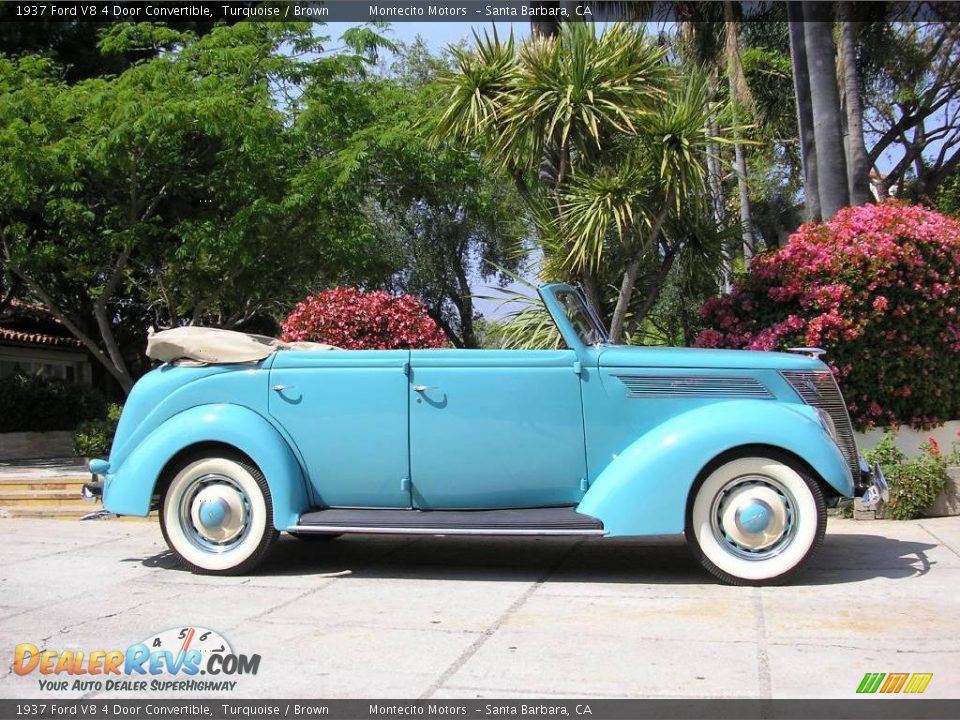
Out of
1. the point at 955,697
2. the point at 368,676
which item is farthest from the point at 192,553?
the point at 955,697

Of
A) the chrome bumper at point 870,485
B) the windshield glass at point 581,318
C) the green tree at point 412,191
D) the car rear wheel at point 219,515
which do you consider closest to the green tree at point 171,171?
the green tree at point 412,191

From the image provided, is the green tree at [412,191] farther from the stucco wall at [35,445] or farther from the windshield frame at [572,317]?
the stucco wall at [35,445]

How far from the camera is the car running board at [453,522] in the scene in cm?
548

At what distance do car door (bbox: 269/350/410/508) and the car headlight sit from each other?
256 cm

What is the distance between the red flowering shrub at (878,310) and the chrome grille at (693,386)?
3061 mm

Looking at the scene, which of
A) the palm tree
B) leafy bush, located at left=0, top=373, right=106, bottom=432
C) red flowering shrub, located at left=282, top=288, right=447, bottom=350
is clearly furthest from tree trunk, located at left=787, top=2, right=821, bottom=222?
leafy bush, located at left=0, top=373, right=106, bottom=432

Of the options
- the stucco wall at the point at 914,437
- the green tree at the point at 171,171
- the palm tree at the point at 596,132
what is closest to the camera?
the stucco wall at the point at 914,437

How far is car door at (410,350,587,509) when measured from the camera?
227 inches

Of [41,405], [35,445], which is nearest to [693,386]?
[35,445]

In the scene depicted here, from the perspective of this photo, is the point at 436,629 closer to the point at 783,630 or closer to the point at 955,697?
the point at 783,630

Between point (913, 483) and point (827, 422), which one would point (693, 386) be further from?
point (913, 483)

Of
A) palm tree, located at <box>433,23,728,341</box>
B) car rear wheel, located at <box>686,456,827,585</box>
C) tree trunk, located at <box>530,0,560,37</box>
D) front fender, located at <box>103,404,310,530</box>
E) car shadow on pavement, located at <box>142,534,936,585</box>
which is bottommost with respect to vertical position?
car shadow on pavement, located at <box>142,534,936,585</box>
